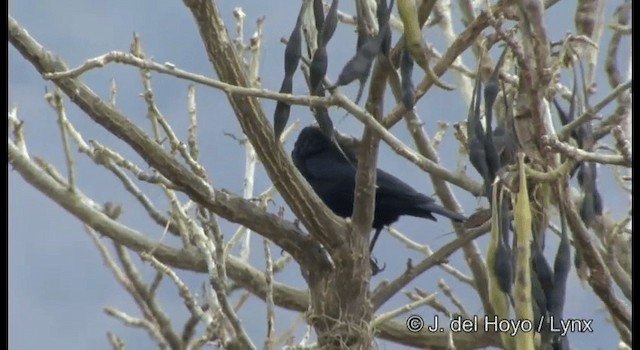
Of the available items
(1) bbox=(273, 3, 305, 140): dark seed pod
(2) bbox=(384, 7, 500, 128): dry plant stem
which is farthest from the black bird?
(1) bbox=(273, 3, 305, 140): dark seed pod

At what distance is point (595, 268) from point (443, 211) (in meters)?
2.03

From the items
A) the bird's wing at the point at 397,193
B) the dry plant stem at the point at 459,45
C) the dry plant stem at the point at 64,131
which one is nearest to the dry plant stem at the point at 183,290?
the dry plant stem at the point at 64,131

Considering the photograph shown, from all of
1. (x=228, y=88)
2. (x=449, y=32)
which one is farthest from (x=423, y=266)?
(x=449, y=32)

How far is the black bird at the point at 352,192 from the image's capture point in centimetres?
352

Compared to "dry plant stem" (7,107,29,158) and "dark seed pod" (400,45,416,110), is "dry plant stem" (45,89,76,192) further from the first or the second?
"dark seed pod" (400,45,416,110)

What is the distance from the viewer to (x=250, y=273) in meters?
2.99

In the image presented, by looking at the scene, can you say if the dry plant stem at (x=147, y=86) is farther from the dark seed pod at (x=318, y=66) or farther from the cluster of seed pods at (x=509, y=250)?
the cluster of seed pods at (x=509, y=250)

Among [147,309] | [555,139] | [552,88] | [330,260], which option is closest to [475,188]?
[330,260]

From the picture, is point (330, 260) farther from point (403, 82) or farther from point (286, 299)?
point (403, 82)

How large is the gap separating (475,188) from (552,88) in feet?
2.86

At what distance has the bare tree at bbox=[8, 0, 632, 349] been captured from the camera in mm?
1441

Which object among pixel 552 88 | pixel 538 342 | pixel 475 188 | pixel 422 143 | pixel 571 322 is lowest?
pixel 538 342

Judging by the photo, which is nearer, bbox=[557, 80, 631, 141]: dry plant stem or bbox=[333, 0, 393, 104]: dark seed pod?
bbox=[557, 80, 631, 141]: dry plant stem

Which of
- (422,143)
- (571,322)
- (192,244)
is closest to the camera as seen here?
(571,322)
